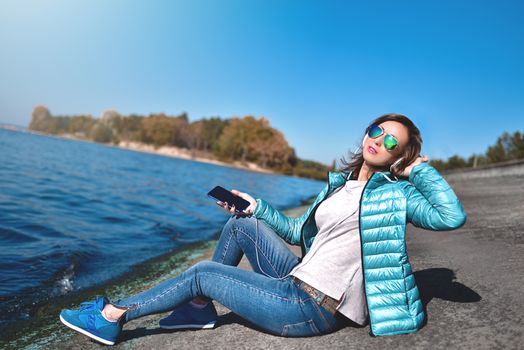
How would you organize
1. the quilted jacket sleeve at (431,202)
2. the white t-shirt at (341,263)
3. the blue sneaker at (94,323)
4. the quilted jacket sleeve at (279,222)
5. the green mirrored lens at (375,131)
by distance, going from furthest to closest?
the quilted jacket sleeve at (279,222) < the green mirrored lens at (375,131) < the blue sneaker at (94,323) < the white t-shirt at (341,263) < the quilted jacket sleeve at (431,202)

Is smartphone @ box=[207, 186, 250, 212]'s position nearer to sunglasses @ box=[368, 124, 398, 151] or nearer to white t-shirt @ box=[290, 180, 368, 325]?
white t-shirt @ box=[290, 180, 368, 325]

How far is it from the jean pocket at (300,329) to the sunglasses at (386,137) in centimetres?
138

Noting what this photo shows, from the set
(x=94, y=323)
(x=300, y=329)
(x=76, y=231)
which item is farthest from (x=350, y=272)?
(x=76, y=231)

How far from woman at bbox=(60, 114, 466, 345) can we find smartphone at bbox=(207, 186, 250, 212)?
0.60 m

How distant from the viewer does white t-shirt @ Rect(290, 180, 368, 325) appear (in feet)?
8.19

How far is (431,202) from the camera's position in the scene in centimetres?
245

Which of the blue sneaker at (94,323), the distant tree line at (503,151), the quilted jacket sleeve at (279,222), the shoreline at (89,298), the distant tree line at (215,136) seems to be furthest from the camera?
the distant tree line at (215,136)

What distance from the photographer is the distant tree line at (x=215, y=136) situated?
91.9m

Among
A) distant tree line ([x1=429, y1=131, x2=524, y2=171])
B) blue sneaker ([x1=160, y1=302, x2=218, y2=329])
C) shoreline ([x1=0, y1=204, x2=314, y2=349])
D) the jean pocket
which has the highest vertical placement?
distant tree line ([x1=429, y1=131, x2=524, y2=171])

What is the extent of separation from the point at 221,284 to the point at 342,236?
3.08 feet

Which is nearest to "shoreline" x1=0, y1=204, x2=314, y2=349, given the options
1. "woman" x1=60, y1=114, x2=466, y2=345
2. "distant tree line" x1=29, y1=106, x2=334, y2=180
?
"woman" x1=60, y1=114, x2=466, y2=345

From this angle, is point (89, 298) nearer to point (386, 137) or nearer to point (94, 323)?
point (94, 323)

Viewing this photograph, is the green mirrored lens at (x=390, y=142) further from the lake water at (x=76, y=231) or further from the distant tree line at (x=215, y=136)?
the distant tree line at (x=215, y=136)

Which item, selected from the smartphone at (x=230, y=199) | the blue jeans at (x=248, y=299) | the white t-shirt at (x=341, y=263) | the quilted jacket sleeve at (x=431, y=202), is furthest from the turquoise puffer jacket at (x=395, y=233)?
the smartphone at (x=230, y=199)
